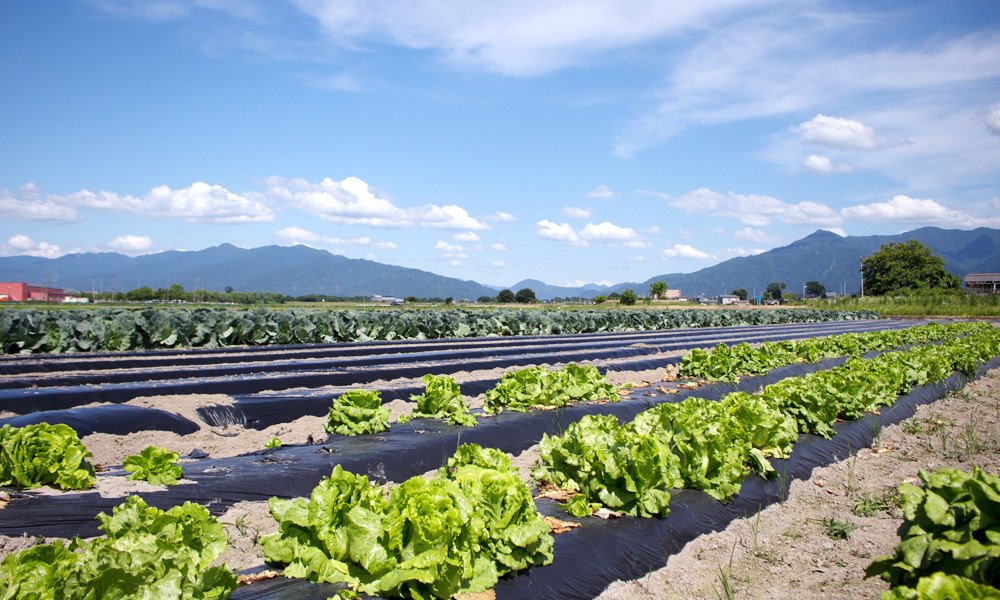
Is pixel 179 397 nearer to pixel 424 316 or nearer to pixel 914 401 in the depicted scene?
pixel 914 401

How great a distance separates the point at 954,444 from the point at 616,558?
507 cm

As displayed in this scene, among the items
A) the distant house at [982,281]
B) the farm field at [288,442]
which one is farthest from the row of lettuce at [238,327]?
the distant house at [982,281]

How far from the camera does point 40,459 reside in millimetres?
3572

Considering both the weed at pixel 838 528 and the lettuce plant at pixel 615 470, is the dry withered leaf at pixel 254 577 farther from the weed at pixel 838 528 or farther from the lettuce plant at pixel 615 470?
the weed at pixel 838 528

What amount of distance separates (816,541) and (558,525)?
1.82m

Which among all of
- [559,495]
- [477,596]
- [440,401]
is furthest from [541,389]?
[477,596]

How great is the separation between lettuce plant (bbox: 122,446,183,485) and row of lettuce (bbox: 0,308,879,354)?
39.6 feet

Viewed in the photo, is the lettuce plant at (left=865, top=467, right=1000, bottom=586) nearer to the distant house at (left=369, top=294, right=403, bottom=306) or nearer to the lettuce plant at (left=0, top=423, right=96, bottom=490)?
the lettuce plant at (left=0, top=423, right=96, bottom=490)

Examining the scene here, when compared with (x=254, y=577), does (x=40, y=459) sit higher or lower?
higher

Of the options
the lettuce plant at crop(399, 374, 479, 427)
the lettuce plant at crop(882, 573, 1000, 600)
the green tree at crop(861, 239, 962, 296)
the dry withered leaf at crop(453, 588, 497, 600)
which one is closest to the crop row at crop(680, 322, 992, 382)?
the lettuce plant at crop(399, 374, 479, 427)

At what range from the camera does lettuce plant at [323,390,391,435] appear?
5277 millimetres

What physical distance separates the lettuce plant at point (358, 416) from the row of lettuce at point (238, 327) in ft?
37.6

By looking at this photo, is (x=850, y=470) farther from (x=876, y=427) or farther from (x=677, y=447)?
(x=677, y=447)

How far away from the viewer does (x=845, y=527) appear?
3.83 meters
